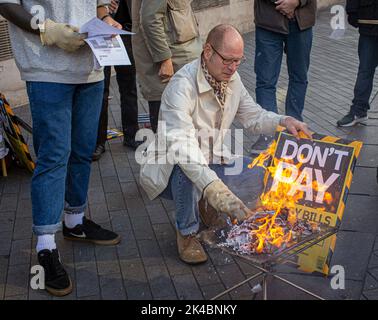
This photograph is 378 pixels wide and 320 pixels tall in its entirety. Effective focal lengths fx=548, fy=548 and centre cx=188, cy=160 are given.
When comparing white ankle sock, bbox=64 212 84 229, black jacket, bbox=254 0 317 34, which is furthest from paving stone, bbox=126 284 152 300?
black jacket, bbox=254 0 317 34

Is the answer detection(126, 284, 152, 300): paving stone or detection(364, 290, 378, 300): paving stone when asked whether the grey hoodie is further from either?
detection(364, 290, 378, 300): paving stone

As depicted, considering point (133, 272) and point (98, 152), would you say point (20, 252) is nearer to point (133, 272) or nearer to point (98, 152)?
point (133, 272)

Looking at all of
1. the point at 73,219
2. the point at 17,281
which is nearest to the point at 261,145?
the point at 73,219

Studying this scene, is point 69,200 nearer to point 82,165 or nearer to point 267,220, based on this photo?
point 82,165

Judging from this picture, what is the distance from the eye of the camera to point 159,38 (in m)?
4.10

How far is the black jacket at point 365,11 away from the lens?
17.4 ft

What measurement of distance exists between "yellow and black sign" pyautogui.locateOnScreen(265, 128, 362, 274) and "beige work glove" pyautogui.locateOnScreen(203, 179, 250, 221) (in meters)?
0.60

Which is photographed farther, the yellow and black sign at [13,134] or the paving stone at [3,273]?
the yellow and black sign at [13,134]

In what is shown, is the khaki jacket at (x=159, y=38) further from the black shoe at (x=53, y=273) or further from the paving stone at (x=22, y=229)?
the black shoe at (x=53, y=273)

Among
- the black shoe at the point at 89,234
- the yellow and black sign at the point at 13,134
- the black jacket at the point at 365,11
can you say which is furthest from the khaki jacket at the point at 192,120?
the black jacket at the point at 365,11

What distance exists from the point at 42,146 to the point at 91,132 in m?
0.38

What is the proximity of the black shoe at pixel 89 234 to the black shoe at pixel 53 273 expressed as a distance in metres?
0.46

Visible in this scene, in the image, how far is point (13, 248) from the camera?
3605 millimetres

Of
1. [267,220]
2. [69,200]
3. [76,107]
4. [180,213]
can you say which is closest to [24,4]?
[76,107]
